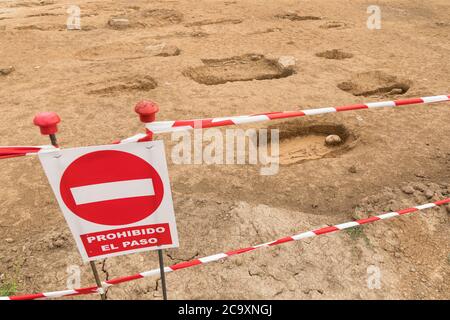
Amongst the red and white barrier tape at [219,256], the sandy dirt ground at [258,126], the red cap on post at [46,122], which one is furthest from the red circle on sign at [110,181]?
the sandy dirt ground at [258,126]

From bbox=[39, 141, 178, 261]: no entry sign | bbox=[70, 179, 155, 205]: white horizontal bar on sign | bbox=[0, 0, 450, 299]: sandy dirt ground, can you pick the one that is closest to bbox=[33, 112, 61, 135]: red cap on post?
bbox=[39, 141, 178, 261]: no entry sign

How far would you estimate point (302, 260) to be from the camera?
290 centimetres

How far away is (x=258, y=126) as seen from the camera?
16.2 ft

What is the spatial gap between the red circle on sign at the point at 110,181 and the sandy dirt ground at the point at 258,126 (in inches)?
39.2

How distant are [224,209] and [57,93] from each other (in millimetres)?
4149

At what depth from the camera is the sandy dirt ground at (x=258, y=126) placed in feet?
9.30

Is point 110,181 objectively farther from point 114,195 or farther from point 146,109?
point 146,109

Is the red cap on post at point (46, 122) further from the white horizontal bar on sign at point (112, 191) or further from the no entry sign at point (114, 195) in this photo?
the white horizontal bar on sign at point (112, 191)

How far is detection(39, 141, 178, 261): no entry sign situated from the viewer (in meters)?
1.75

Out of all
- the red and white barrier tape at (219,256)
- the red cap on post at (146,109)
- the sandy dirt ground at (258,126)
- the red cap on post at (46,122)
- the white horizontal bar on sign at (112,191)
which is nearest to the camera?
the red cap on post at (46,122)

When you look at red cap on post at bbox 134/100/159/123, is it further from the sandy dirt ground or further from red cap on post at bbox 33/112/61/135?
the sandy dirt ground

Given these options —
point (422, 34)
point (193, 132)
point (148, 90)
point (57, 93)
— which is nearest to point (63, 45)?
point (57, 93)

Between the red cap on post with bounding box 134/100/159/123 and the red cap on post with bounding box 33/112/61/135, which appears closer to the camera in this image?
the red cap on post with bounding box 33/112/61/135

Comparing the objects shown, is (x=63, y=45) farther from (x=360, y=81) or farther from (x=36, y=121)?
(x=36, y=121)
